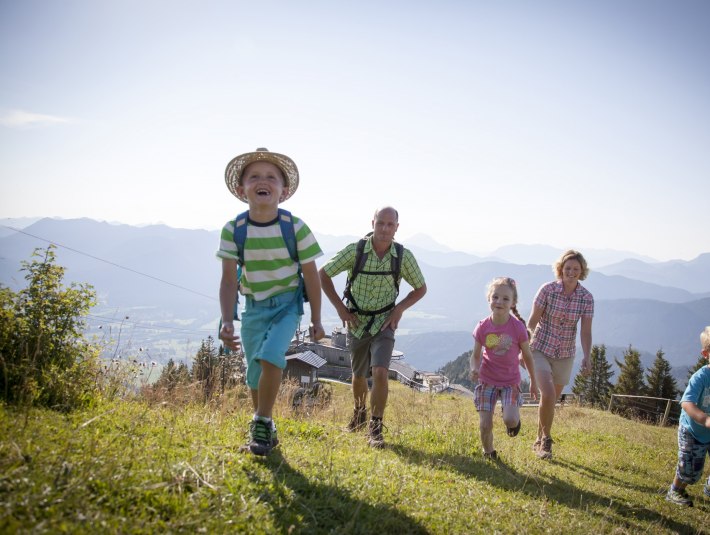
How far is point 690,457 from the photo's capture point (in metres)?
4.59

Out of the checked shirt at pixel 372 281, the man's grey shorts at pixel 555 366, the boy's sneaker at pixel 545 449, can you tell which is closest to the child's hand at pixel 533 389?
the man's grey shorts at pixel 555 366

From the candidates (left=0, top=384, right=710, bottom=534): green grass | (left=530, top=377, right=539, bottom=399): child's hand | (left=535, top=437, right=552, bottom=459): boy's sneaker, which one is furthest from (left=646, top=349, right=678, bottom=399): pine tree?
(left=0, top=384, right=710, bottom=534): green grass

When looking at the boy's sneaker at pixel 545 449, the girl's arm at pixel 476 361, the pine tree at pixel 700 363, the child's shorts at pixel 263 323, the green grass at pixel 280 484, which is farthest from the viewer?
the pine tree at pixel 700 363

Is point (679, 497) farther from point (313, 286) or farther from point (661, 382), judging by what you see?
point (661, 382)

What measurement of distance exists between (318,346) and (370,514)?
141 feet

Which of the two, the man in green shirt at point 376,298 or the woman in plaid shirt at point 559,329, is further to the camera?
the woman in plaid shirt at point 559,329

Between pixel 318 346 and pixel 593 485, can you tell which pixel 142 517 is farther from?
pixel 318 346

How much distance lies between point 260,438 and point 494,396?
2.95m

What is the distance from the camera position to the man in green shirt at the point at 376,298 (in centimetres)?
529

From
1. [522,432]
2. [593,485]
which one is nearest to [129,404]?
[593,485]

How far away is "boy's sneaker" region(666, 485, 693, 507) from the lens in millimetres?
4629

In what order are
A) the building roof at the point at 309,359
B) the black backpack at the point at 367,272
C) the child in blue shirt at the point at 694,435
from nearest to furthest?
1. the child in blue shirt at the point at 694,435
2. the black backpack at the point at 367,272
3. the building roof at the point at 309,359

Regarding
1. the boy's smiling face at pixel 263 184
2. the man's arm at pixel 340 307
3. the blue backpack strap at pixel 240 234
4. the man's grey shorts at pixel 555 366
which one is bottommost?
the man's grey shorts at pixel 555 366

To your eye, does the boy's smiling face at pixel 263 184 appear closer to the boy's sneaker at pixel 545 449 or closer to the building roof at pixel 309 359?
the boy's sneaker at pixel 545 449
